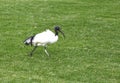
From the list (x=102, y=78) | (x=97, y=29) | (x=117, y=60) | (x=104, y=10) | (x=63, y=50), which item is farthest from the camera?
(x=104, y=10)

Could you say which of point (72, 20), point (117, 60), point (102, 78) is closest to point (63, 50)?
point (117, 60)

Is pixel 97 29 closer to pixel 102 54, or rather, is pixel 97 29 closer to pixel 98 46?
pixel 98 46

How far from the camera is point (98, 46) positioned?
2175cm

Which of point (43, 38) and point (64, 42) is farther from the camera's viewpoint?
point (64, 42)

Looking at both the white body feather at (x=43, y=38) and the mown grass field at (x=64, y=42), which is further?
the white body feather at (x=43, y=38)

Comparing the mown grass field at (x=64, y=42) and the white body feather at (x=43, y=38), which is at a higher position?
the white body feather at (x=43, y=38)

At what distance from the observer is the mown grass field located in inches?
643

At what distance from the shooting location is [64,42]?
895 inches

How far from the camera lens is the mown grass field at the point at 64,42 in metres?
16.3

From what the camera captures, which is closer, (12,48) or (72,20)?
(12,48)

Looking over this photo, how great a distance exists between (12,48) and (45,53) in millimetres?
1967

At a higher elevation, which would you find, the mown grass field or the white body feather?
the white body feather

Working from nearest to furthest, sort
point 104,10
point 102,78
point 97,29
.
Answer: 1. point 102,78
2. point 97,29
3. point 104,10

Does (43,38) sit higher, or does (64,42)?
(43,38)
